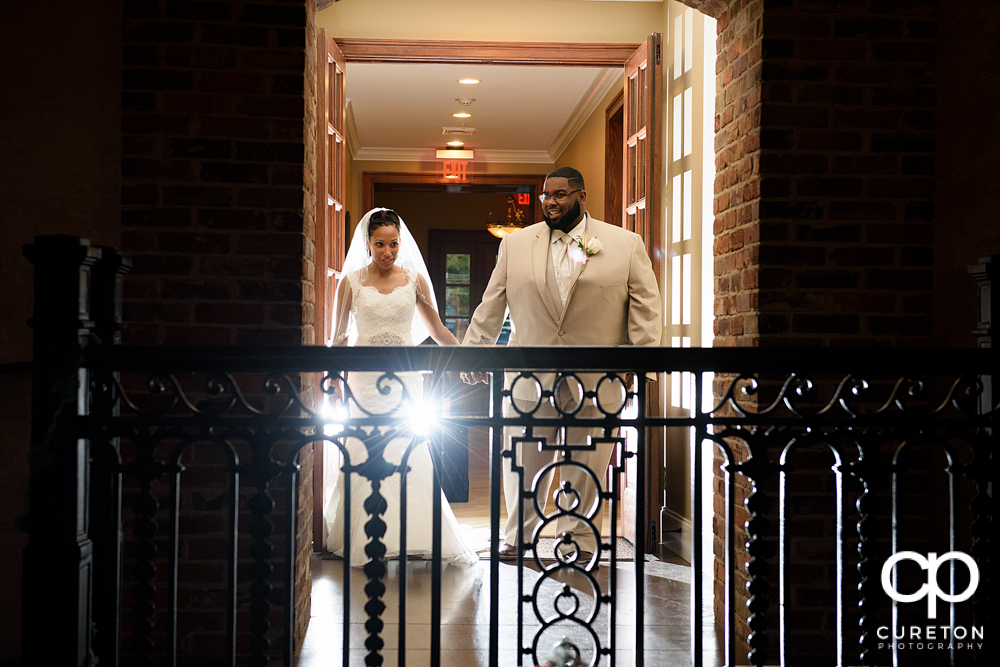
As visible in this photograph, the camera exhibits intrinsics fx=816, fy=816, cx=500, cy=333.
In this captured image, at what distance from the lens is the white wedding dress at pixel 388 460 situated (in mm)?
4309

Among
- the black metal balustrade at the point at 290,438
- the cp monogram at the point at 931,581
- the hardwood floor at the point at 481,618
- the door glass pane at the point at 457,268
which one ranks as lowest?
the hardwood floor at the point at 481,618

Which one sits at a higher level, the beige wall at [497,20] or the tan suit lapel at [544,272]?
the beige wall at [497,20]

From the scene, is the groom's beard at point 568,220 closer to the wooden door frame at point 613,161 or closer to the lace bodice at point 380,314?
the lace bodice at point 380,314

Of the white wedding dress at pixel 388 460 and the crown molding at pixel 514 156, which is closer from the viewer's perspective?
the white wedding dress at pixel 388 460

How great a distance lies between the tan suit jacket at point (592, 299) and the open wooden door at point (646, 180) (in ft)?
2.02

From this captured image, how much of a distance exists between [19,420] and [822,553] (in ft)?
9.34

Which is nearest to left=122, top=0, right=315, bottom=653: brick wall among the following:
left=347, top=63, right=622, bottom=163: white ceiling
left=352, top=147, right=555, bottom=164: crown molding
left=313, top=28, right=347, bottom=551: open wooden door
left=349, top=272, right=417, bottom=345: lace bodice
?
left=313, top=28, right=347, bottom=551: open wooden door

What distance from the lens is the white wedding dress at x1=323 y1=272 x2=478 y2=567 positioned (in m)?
4.31

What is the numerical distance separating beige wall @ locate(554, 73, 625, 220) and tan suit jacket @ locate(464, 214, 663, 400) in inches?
114

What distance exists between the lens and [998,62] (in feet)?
8.55

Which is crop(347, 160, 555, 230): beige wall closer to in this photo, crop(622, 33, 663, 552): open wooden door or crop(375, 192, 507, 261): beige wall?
crop(375, 192, 507, 261): beige wall

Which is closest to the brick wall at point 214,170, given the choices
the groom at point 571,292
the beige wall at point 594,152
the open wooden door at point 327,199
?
the open wooden door at point 327,199

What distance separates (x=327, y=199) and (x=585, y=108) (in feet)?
14.0

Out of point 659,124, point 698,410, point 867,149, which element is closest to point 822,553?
point 698,410
